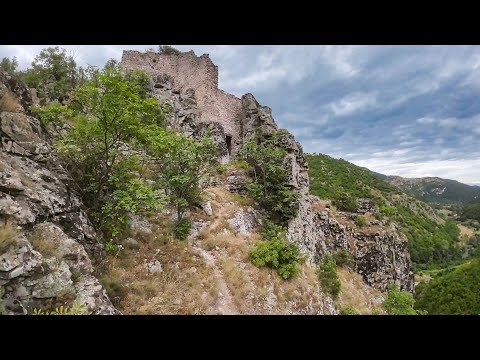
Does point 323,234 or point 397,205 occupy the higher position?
point 397,205

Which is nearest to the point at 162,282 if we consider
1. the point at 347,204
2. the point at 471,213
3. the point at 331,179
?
the point at 347,204

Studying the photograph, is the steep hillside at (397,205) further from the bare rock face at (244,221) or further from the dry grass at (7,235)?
the dry grass at (7,235)

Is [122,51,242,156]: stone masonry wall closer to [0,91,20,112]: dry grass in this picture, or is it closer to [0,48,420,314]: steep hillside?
[0,48,420,314]: steep hillside

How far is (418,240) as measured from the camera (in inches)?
2499

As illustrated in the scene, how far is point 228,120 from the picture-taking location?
809 inches

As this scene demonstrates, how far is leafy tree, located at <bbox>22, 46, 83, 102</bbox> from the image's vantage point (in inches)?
612

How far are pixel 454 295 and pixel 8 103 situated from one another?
49942 mm

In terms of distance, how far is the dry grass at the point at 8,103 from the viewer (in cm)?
612

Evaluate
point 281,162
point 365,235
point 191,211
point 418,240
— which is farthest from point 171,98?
point 418,240

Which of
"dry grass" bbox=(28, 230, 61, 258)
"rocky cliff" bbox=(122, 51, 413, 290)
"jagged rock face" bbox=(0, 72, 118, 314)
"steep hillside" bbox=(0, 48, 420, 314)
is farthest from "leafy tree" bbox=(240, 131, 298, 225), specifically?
"dry grass" bbox=(28, 230, 61, 258)

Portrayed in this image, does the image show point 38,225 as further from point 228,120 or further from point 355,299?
point 228,120
